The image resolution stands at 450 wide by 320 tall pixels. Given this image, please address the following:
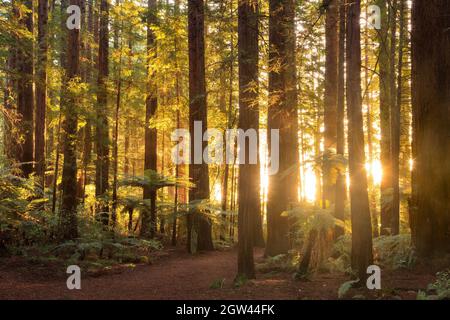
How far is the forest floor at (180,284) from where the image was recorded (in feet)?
25.3

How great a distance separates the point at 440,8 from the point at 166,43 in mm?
10601

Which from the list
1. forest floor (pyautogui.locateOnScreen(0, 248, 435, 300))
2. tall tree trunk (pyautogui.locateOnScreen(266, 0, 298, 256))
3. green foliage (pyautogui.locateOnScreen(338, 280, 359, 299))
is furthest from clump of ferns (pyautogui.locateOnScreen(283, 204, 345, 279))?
tall tree trunk (pyautogui.locateOnScreen(266, 0, 298, 256))

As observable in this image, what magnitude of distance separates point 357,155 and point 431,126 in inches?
111

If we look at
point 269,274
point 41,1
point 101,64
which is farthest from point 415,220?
point 41,1

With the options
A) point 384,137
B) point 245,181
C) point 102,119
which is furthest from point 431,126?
point 102,119

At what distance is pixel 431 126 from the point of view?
Result: 9.09 m

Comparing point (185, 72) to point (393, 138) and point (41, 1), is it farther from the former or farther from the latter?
point (393, 138)

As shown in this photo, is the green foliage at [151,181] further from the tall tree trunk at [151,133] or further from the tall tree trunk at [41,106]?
the tall tree trunk at [41,106]

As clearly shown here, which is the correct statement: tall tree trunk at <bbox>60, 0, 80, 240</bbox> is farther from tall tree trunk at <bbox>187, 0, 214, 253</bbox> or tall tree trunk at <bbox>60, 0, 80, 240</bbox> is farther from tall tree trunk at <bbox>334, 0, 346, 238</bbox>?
tall tree trunk at <bbox>334, 0, 346, 238</bbox>

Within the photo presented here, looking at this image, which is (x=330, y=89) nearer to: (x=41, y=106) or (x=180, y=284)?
(x=180, y=284)

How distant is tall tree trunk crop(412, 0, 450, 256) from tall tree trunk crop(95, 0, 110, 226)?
886 cm

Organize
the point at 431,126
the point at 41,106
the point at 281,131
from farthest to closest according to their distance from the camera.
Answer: the point at 41,106 → the point at 281,131 → the point at 431,126

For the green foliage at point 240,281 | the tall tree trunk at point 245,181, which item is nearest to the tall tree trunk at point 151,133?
the tall tree trunk at point 245,181

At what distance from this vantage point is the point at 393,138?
12836mm
